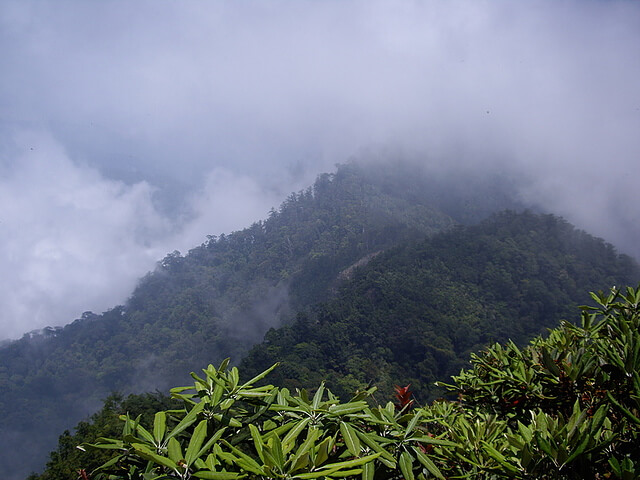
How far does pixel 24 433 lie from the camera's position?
6062 centimetres

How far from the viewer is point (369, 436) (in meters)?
1.26

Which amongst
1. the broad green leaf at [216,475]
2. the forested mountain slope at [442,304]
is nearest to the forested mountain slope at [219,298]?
the forested mountain slope at [442,304]

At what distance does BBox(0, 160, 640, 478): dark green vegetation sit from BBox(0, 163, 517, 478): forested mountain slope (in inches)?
13.5

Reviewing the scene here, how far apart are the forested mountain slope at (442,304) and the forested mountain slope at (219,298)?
1624 cm

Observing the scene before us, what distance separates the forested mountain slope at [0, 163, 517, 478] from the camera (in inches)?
2552

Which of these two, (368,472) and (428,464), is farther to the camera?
(428,464)

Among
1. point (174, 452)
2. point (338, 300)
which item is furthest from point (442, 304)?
point (174, 452)

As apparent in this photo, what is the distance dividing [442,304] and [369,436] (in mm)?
48328

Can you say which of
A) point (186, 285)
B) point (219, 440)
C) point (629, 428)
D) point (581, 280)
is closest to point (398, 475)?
point (219, 440)

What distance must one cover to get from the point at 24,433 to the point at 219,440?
278ft

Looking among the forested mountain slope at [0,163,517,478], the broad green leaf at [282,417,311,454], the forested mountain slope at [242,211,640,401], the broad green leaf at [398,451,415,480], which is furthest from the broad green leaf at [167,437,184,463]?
the forested mountain slope at [0,163,517,478]

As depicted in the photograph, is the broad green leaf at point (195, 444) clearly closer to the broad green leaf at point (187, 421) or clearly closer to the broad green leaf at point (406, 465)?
the broad green leaf at point (187, 421)

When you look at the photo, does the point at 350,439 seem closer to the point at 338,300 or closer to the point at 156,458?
the point at 156,458

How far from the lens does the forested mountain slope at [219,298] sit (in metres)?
64.8
